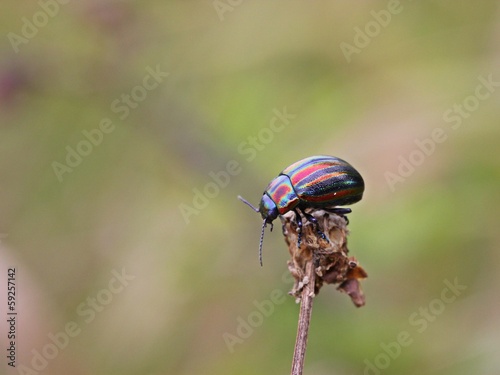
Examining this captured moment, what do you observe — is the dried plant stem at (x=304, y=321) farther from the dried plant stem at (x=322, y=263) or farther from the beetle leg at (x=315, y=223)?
the beetle leg at (x=315, y=223)

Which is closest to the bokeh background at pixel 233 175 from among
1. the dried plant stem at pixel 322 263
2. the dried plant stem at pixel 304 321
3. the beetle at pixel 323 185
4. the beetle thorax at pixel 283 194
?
the beetle thorax at pixel 283 194

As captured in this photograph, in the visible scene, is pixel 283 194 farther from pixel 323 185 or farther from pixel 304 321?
pixel 304 321

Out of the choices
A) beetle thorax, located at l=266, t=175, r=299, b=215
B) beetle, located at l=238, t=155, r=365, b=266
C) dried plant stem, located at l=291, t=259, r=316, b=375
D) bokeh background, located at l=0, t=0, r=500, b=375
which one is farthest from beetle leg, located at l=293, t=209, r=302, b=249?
bokeh background, located at l=0, t=0, r=500, b=375

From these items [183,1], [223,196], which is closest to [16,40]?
[183,1]

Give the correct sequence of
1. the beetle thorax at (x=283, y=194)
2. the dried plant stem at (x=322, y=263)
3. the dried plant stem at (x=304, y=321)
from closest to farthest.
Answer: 1. the dried plant stem at (x=304, y=321)
2. the dried plant stem at (x=322, y=263)
3. the beetle thorax at (x=283, y=194)

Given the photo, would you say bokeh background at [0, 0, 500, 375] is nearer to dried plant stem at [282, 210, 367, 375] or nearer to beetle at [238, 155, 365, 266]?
beetle at [238, 155, 365, 266]

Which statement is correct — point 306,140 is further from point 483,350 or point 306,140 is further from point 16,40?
point 16,40
